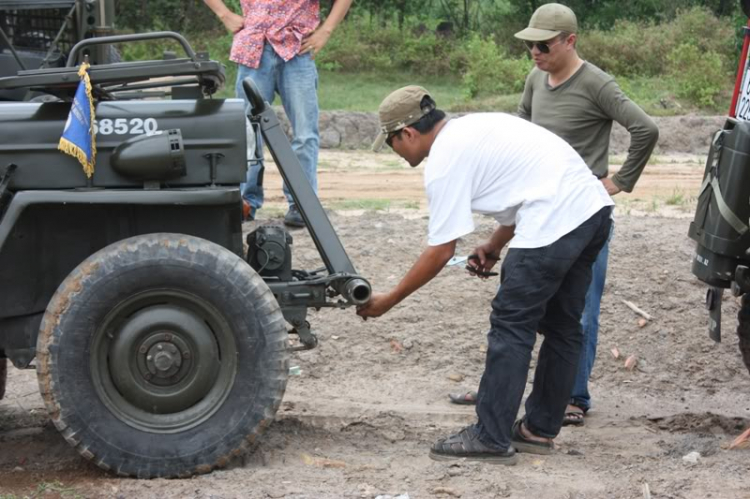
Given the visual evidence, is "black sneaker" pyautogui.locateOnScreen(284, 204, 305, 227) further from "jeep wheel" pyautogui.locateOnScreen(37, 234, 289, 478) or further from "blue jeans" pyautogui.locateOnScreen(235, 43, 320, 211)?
"jeep wheel" pyautogui.locateOnScreen(37, 234, 289, 478)

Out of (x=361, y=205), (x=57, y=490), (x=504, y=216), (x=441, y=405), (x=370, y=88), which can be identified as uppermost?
(x=504, y=216)

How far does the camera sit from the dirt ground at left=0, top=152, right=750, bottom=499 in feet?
15.1

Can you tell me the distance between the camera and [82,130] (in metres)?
4.60

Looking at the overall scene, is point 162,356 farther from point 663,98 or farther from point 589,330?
point 663,98

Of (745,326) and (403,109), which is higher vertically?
(403,109)

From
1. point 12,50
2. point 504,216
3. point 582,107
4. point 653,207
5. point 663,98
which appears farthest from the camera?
point 663,98

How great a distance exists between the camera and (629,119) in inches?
219

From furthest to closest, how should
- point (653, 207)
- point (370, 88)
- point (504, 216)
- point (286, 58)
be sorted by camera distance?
point (370, 88), point (653, 207), point (286, 58), point (504, 216)

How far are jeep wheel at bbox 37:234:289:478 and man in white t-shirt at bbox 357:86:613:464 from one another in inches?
25.6

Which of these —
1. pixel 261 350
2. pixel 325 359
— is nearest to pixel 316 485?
pixel 261 350

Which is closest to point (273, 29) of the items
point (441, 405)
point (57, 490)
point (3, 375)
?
point (441, 405)

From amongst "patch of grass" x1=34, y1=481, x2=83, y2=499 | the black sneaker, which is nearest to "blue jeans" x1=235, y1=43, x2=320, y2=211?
the black sneaker

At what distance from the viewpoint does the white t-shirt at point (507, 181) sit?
463cm

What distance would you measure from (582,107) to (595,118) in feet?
0.32
